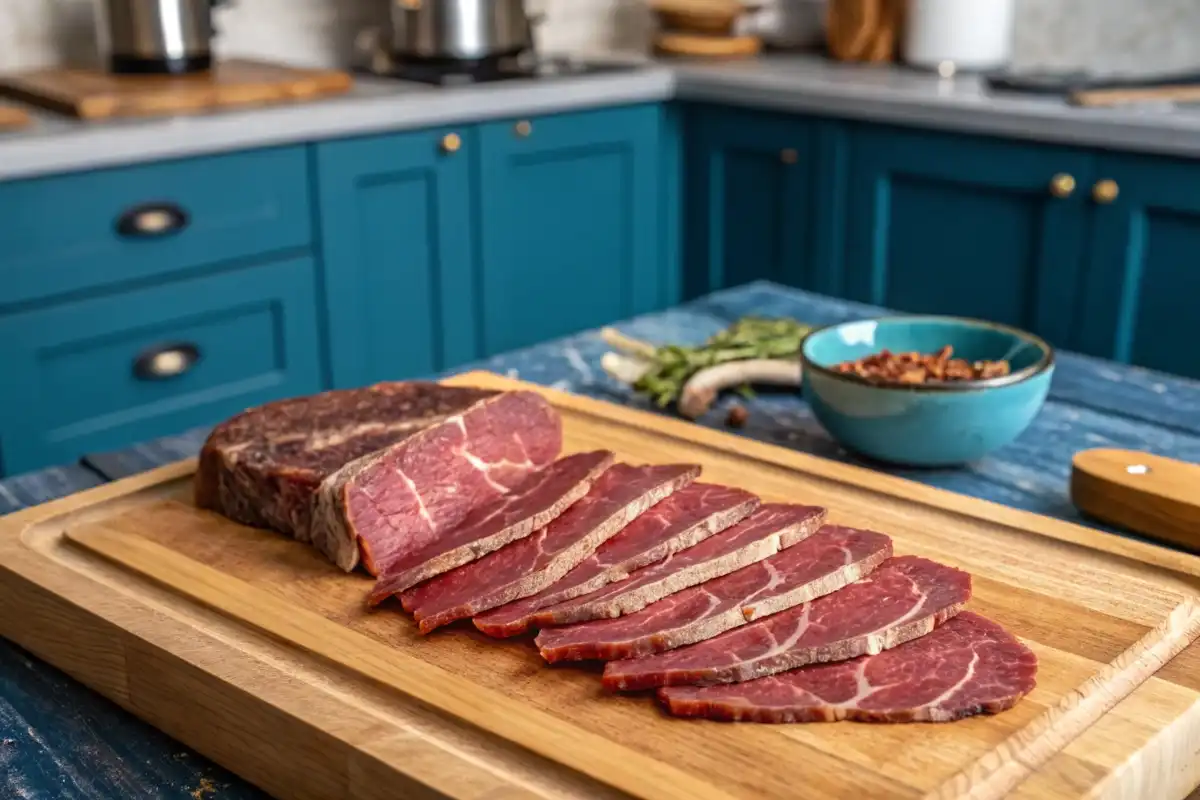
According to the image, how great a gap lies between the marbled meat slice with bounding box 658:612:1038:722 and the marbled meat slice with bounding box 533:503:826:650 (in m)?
0.11

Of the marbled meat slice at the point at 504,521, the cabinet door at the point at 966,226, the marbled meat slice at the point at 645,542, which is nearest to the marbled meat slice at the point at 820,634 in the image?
the marbled meat slice at the point at 645,542

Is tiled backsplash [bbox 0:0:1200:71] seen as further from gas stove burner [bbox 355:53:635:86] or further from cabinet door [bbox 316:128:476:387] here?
cabinet door [bbox 316:128:476:387]

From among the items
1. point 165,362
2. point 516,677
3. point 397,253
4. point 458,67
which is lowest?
point 165,362

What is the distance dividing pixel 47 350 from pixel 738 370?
144 cm

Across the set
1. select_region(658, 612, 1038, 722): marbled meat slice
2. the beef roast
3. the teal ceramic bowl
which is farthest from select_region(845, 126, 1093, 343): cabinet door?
select_region(658, 612, 1038, 722): marbled meat slice

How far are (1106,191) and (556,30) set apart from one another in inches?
67.9

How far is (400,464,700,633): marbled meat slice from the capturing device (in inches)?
43.5

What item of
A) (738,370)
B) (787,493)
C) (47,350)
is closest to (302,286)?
(47,350)

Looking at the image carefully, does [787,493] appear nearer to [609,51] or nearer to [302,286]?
[302,286]

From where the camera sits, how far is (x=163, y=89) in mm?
2656

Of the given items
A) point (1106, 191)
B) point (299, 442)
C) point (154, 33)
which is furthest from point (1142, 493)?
point (154, 33)

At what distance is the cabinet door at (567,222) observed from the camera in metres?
3.24

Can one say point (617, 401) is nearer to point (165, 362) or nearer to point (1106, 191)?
point (165, 362)

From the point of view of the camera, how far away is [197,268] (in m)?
2.66
